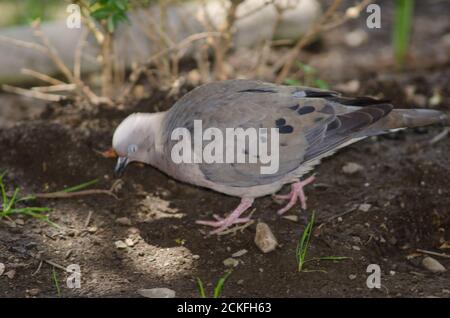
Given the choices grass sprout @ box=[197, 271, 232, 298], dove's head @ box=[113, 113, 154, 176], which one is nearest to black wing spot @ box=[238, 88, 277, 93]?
dove's head @ box=[113, 113, 154, 176]

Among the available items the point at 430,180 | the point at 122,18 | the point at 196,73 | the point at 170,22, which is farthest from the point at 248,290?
the point at 170,22

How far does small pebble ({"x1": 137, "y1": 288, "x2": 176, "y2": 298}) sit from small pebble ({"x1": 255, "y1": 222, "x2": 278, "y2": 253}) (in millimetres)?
694

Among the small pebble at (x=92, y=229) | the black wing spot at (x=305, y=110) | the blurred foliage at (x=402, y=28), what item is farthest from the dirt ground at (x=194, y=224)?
Answer: the blurred foliage at (x=402, y=28)

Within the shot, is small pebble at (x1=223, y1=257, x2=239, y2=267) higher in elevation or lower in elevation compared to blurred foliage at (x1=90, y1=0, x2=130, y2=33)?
lower

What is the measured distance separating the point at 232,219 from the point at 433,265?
1.32 meters

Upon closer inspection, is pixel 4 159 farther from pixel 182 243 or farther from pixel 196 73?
pixel 196 73

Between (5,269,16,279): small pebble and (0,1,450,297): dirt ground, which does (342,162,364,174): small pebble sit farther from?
(5,269,16,279): small pebble

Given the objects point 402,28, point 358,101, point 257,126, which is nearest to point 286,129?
point 257,126

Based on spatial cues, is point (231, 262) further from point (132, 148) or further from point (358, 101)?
point (358, 101)

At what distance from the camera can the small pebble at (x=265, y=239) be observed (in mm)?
4086

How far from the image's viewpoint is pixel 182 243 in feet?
13.9

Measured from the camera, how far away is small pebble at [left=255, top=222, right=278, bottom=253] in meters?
4.09

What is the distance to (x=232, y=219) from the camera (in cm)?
445

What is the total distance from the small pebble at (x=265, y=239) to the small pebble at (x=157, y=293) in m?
0.69
